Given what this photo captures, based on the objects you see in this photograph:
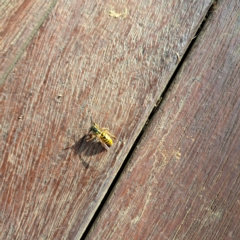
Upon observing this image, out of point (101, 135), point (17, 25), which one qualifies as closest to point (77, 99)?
point (101, 135)

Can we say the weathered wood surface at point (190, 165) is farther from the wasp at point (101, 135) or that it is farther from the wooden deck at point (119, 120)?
the wasp at point (101, 135)

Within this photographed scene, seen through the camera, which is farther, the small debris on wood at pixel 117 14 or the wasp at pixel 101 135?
the small debris on wood at pixel 117 14

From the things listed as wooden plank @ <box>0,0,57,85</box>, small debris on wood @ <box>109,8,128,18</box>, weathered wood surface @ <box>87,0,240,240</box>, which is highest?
small debris on wood @ <box>109,8,128,18</box>

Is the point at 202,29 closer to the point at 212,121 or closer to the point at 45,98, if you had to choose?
the point at 212,121

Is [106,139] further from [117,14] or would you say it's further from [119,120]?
[117,14]

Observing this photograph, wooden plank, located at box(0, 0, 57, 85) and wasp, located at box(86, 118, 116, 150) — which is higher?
wooden plank, located at box(0, 0, 57, 85)

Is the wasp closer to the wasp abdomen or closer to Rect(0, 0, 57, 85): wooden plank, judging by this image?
the wasp abdomen

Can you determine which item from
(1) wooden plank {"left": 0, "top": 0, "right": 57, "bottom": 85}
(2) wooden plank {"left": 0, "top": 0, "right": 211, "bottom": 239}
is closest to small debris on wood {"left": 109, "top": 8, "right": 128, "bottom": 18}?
(2) wooden plank {"left": 0, "top": 0, "right": 211, "bottom": 239}

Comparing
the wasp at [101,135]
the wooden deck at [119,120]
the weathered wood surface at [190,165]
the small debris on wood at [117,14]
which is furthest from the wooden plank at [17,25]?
the weathered wood surface at [190,165]
